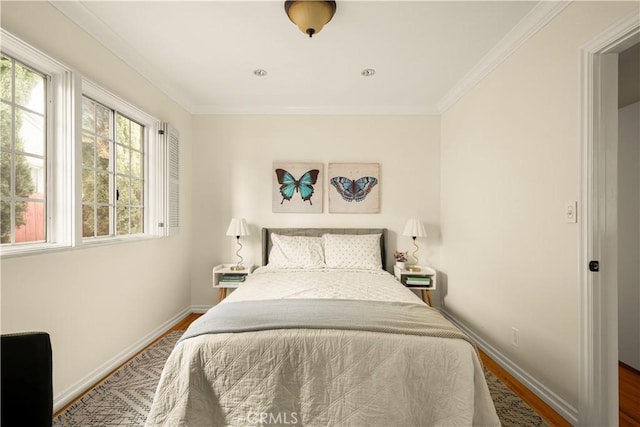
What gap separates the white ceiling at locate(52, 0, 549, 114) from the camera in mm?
1891

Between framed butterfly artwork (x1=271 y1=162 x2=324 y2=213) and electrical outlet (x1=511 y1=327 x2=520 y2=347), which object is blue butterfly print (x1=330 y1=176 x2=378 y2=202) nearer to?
framed butterfly artwork (x1=271 y1=162 x2=324 y2=213)

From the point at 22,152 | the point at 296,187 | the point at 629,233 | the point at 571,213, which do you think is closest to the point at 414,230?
the point at 296,187

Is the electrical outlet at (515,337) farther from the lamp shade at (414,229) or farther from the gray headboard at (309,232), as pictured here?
the gray headboard at (309,232)

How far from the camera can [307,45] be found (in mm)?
2271

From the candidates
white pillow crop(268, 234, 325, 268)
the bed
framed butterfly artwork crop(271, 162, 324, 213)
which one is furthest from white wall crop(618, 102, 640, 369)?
framed butterfly artwork crop(271, 162, 324, 213)

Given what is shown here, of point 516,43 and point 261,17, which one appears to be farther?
point 516,43

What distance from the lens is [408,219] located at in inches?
140

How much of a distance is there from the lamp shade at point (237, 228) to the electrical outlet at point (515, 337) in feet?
8.67

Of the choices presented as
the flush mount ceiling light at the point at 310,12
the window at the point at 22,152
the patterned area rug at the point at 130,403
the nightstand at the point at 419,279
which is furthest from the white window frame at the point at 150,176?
the nightstand at the point at 419,279

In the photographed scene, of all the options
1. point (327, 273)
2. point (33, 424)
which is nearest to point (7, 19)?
point (33, 424)

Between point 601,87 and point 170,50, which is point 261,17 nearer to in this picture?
point 170,50

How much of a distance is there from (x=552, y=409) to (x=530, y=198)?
1.36m

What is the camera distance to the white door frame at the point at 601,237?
1542 millimetres

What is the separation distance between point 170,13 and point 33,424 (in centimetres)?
227
